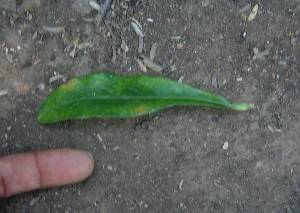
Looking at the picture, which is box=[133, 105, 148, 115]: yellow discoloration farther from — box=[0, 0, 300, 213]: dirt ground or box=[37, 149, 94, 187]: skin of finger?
box=[37, 149, 94, 187]: skin of finger

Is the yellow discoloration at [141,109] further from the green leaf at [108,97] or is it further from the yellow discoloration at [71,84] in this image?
the yellow discoloration at [71,84]

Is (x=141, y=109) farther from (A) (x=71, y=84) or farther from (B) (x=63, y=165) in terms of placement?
(B) (x=63, y=165)

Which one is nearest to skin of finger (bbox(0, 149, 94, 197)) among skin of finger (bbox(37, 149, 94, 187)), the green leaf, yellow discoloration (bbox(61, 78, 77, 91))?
skin of finger (bbox(37, 149, 94, 187))

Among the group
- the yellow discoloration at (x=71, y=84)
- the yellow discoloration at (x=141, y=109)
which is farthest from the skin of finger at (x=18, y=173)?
the yellow discoloration at (x=141, y=109)

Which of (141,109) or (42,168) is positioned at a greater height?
(141,109)

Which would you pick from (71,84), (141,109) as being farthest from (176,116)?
(71,84)

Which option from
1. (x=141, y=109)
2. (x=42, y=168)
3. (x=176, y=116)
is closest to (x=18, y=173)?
(x=42, y=168)

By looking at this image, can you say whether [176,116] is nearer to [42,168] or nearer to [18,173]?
[42,168]

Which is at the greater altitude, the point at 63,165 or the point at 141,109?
the point at 141,109

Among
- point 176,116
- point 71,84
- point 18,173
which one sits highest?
point 71,84
